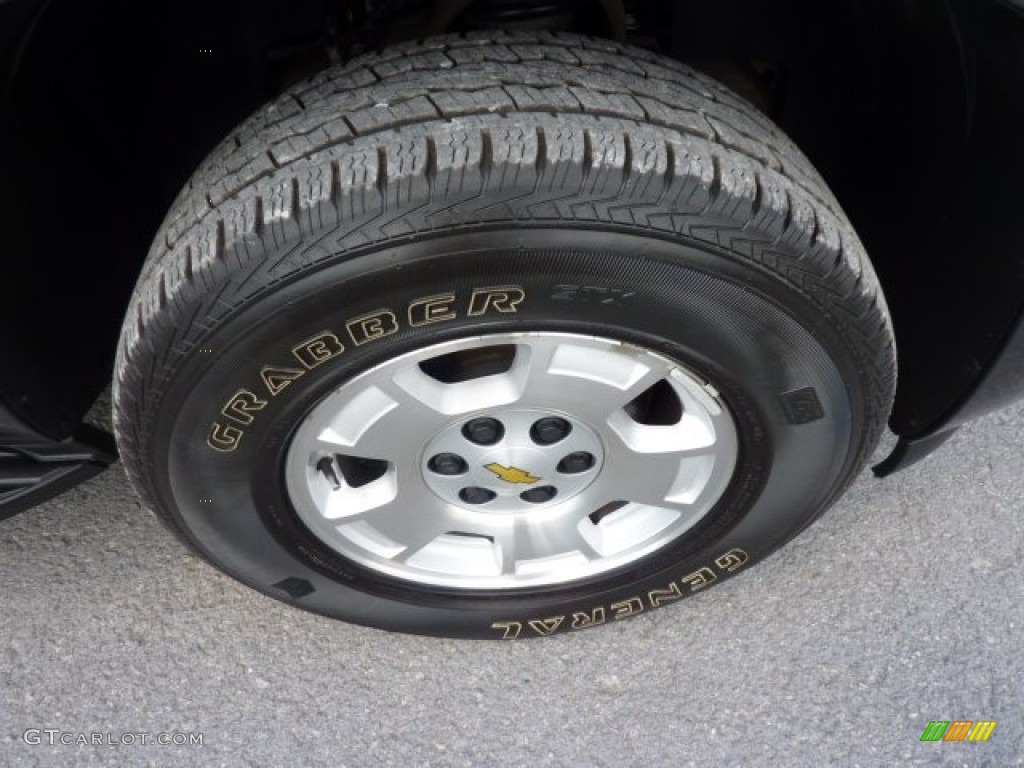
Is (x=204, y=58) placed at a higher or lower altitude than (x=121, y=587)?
higher

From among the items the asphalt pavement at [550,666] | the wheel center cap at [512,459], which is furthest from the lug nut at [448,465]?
the asphalt pavement at [550,666]

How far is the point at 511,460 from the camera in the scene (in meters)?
1.75

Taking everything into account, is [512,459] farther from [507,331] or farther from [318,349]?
[318,349]

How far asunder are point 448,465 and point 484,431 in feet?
0.34

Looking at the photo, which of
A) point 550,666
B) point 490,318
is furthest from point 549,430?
point 550,666

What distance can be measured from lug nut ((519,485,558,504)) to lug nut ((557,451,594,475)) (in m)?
0.06

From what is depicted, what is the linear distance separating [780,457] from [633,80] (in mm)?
675

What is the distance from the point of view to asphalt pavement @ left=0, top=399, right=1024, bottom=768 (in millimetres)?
1940

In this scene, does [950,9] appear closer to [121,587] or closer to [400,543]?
[400,543]

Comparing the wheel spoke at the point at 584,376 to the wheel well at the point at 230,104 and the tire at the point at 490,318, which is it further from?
the wheel well at the point at 230,104

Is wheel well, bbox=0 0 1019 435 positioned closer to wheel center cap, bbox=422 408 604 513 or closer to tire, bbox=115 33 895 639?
tire, bbox=115 33 895 639

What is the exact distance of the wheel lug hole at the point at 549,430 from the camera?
1.69 meters

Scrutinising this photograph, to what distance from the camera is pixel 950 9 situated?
1.42m

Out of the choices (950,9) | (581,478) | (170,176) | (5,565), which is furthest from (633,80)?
(5,565)
